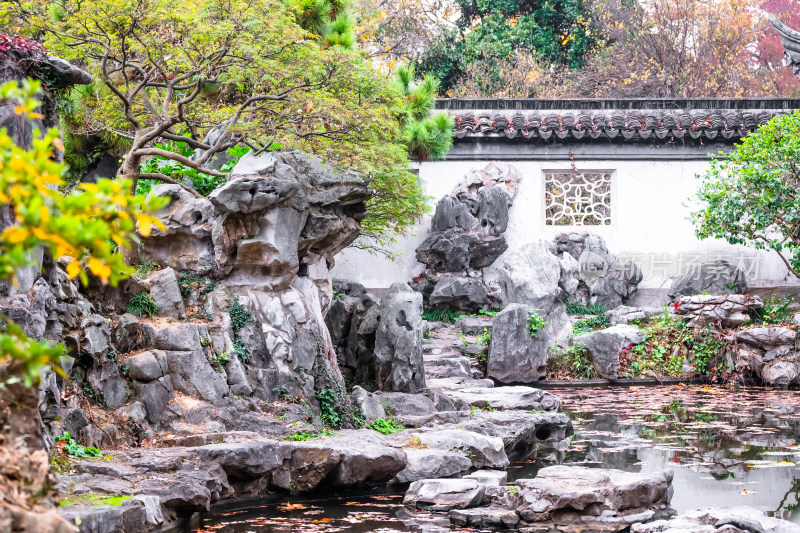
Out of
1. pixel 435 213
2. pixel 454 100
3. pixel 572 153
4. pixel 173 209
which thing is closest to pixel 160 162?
pixel 173 209

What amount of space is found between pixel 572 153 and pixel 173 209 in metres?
11.9

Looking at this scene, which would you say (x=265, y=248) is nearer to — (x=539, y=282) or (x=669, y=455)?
(x=669, y=455)

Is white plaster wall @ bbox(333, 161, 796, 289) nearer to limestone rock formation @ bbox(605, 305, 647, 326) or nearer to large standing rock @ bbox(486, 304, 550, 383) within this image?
limestone rock formation @ bbox(605, 305, 647, 326)

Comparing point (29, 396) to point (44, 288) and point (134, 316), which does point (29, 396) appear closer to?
point (44, 288)

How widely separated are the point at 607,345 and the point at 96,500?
38.3ft

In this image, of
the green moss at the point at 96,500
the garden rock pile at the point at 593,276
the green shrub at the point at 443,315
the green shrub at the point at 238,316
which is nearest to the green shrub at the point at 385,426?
the green shrub at the point at 238,316

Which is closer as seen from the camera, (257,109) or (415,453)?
(415,453)

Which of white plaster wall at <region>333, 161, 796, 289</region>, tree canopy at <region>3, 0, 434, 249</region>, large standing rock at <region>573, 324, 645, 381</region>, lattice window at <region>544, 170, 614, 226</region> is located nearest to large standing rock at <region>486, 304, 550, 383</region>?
large standing rock at <region>573, 324, 645, 381</region>

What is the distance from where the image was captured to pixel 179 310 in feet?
28.6

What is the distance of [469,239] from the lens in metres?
17.8

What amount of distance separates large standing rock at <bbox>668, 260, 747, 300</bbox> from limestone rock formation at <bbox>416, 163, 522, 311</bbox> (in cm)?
379

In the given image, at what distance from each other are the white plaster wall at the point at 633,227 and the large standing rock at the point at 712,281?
A: 1.68 ft

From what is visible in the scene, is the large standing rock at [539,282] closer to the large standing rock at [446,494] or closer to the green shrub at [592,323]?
the green shrub at [592,323]

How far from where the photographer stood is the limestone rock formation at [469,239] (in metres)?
17.4
